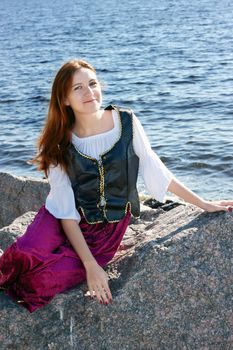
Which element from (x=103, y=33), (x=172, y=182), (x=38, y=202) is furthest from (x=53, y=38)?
(x=172, y=182)

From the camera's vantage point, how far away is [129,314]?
3.57 metres

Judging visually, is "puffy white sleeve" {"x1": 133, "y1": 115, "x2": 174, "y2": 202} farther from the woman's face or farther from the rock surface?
the rock surface

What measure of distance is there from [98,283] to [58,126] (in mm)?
958

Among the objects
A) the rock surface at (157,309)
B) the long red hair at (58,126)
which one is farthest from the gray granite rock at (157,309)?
the long red hair at (58,126)

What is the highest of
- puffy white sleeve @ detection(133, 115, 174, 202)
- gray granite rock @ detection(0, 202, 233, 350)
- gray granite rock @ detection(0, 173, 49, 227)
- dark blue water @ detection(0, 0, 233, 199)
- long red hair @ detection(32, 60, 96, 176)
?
long red hair @ detection(32, 60, 96, 176)

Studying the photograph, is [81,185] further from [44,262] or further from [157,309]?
[157,309]

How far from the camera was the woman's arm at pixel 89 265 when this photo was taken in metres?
3.56

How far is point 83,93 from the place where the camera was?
3.94 meters

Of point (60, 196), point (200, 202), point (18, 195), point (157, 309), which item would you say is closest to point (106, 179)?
point (60, 196)

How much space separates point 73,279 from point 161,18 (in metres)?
37.2

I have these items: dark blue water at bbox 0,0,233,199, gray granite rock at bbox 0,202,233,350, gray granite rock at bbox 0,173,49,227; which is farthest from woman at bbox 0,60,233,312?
gray granite rock at bbox 0,173,49,227

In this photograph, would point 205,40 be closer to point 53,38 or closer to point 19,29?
point 53,38

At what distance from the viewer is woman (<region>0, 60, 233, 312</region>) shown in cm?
376

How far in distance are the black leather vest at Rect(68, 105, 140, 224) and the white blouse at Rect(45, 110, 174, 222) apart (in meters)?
0.04
